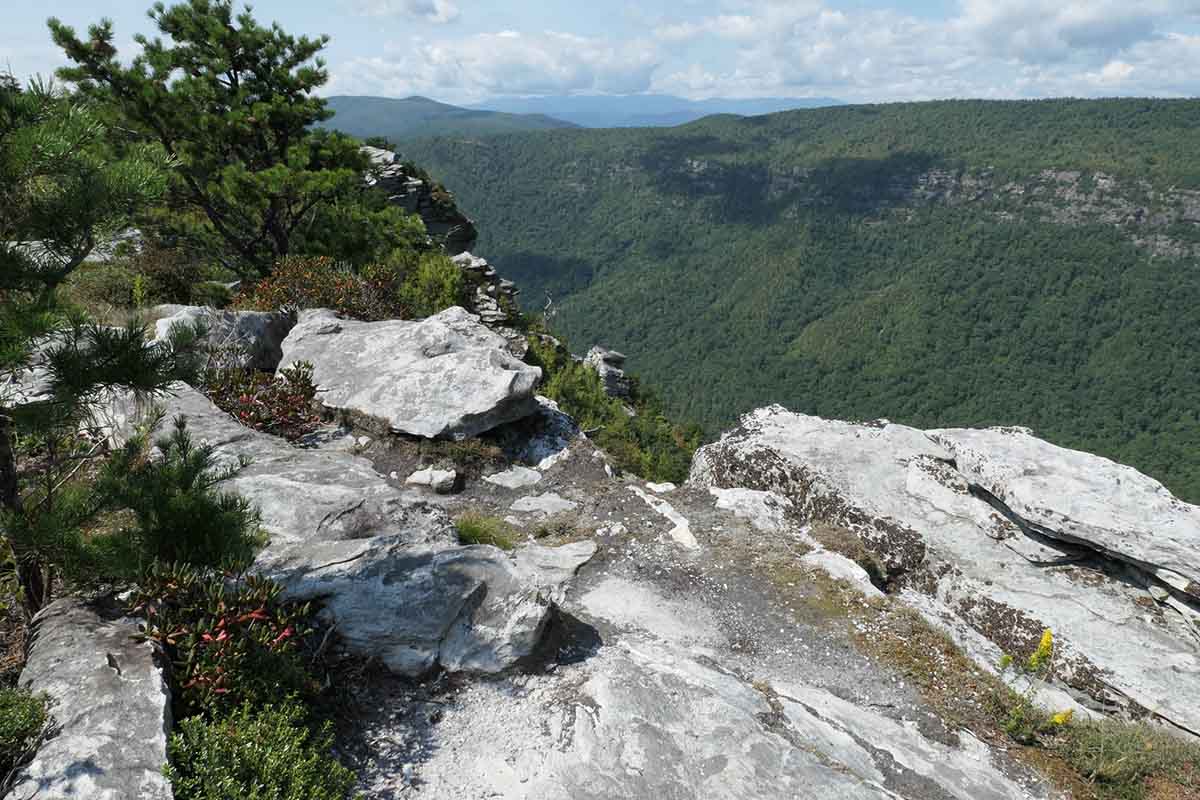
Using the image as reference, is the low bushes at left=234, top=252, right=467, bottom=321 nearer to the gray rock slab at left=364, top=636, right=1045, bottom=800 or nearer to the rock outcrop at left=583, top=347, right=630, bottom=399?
the gray rock slab at left=364, top=636, right=1045, bottom=800

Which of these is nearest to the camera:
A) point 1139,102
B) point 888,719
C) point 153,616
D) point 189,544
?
point 153,616

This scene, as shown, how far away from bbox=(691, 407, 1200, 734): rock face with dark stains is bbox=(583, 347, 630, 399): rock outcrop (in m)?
21.5

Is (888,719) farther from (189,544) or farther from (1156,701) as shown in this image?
(189,544)

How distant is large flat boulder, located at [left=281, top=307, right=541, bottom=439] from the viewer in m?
10.6

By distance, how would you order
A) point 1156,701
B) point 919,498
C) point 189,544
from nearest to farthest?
point 189,544 → point 1156,701 → point 919,498

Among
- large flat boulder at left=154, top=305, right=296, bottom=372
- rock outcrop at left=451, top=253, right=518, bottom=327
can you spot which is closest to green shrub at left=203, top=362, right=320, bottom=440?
large flat boulder at left=154, top=305, right=296, bottom=372

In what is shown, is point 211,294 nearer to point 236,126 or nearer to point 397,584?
point 236,126

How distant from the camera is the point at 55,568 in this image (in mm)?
4504

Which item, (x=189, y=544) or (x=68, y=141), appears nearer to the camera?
(x=68, y=141)

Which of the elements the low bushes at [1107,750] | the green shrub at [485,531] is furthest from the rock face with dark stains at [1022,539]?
A: the green shrub at [485,531]

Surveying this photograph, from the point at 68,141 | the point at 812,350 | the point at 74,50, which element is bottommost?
the point at 812,350

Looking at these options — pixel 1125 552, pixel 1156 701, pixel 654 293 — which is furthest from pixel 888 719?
pixel 654 293

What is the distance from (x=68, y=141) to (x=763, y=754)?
600 centimetres

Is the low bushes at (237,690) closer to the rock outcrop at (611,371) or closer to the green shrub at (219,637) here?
the green shrub at (219,637)
